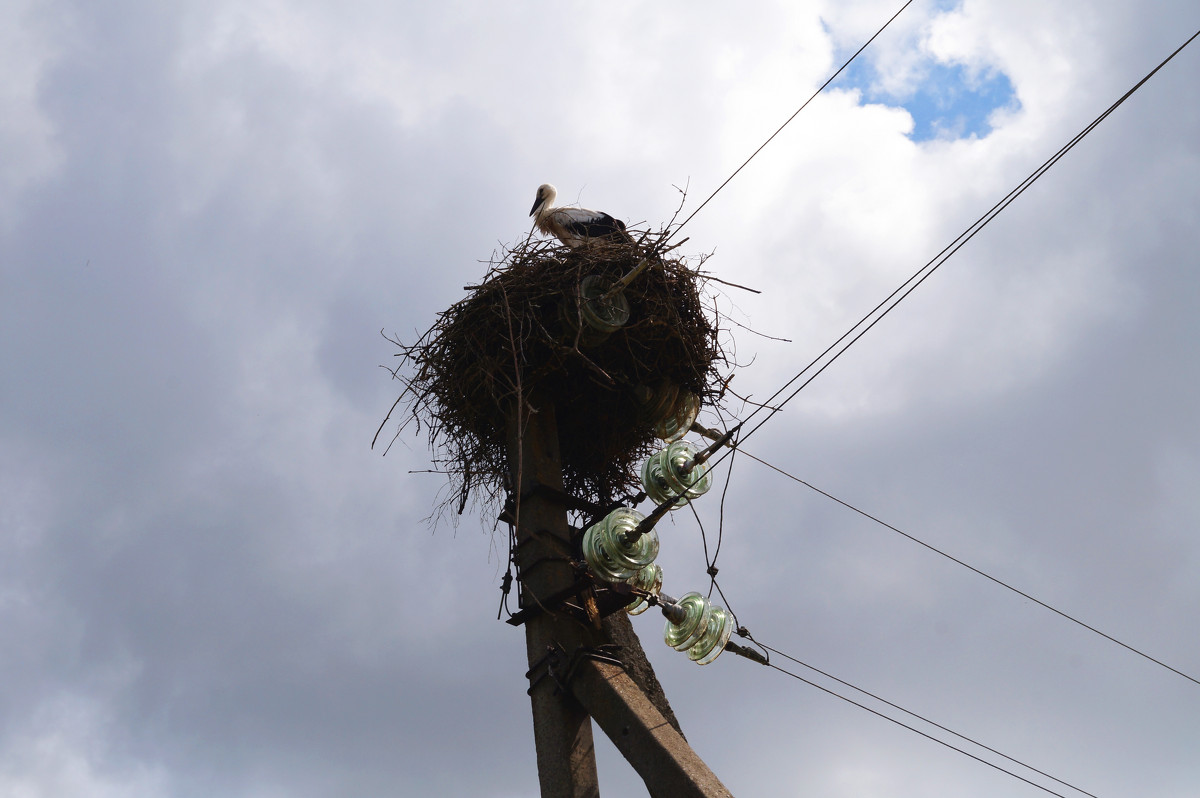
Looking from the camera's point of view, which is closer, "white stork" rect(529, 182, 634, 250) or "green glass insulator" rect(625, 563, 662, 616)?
"green glass insulator" rect(625, 563, 662, 616)

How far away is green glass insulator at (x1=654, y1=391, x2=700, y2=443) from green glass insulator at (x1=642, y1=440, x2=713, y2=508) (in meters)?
0.97

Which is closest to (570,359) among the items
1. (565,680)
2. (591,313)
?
(591,313)

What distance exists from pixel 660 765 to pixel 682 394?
2.49 m

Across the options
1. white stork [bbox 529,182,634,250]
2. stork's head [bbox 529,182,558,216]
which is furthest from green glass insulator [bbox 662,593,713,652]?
stork's head [bbox 529,182,558,216]

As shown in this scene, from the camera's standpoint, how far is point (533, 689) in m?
4.29

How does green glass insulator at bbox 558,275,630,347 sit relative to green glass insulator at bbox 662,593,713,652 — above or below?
above

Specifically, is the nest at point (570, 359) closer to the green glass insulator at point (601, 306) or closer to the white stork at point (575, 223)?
the green glass insulator at point (601, 306)

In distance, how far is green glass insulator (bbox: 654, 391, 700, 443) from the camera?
571 cm

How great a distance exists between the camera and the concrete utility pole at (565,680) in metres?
3.70

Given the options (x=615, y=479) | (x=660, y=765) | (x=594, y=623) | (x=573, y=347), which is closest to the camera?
(x=660, y=765)

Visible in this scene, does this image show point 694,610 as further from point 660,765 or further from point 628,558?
point 660,765

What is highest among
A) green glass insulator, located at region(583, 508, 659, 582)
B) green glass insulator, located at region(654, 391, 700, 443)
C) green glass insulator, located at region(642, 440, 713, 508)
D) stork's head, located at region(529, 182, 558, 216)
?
stork's head, located at region(529, 182, 558, 216)

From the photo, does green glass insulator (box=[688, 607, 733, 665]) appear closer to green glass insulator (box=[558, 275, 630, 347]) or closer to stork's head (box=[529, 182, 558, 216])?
green glass insulator (box=[558, 275, 630, 347])

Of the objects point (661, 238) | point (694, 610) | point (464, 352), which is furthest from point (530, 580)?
point (661, 238)
